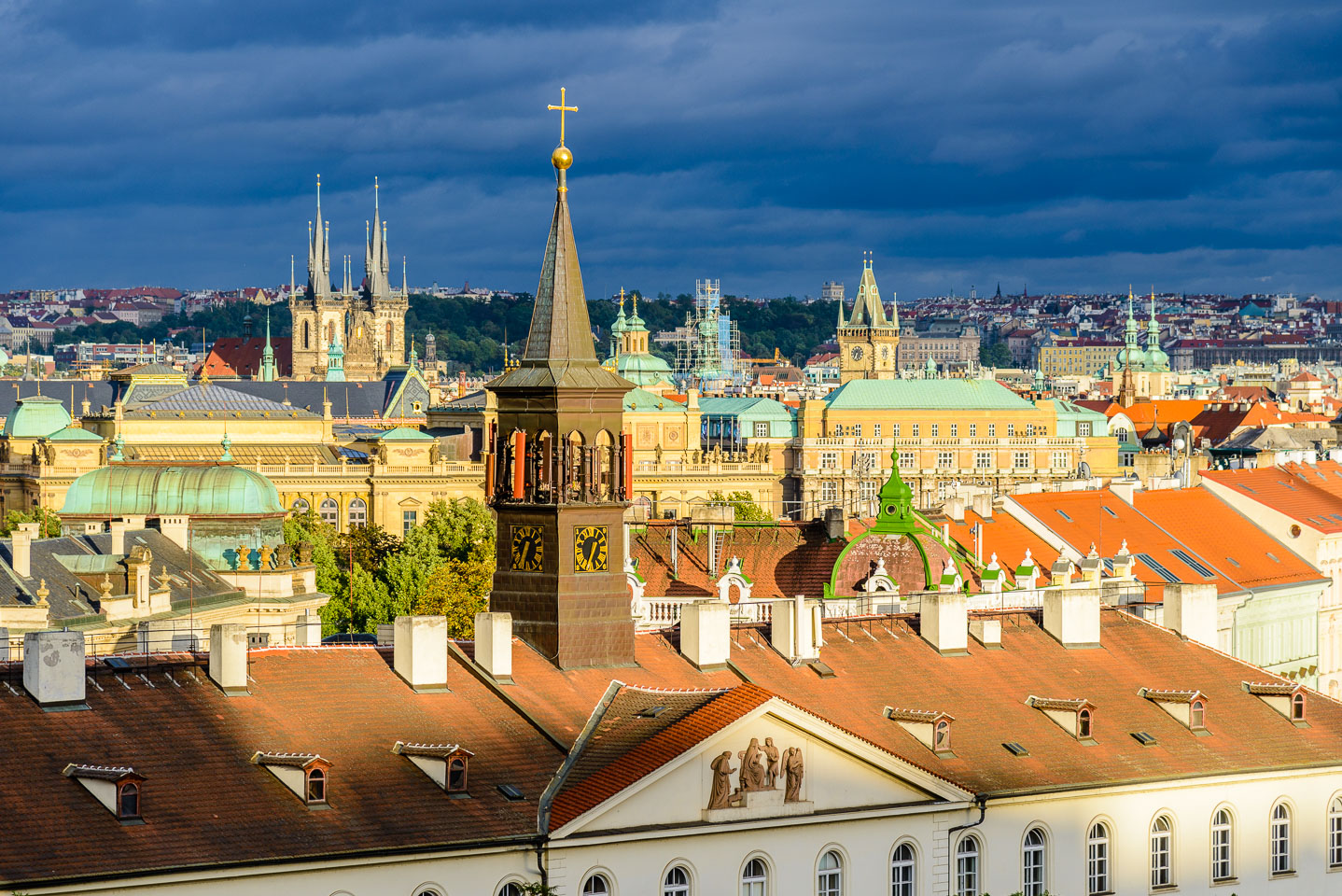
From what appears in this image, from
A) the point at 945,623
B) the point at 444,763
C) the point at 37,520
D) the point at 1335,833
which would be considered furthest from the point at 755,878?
the point at 37,520

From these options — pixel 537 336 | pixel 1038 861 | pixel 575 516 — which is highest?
pixel 537 336

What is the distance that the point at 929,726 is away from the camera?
1881 inches

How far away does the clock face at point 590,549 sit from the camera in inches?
1960

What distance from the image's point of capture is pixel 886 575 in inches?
2525

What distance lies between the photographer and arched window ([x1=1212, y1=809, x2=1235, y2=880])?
Answer: 4897cm

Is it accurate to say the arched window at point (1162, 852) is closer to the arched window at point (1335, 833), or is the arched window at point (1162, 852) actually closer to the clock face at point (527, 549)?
the arched window at point (1335, 833)

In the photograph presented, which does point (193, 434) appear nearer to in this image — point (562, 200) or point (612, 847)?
point (562, 200)

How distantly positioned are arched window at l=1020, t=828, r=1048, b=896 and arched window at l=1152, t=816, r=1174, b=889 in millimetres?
2511

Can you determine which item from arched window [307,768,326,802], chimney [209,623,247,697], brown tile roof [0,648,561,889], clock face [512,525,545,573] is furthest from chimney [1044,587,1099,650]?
arched window [307,768,326,802]

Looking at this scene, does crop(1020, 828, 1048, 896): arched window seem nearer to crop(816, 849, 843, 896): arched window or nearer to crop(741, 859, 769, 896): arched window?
crop(816, 849, 843, 896): arched window

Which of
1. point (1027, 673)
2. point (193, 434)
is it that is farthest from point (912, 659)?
point (193, 434)

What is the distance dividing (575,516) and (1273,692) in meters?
13.8

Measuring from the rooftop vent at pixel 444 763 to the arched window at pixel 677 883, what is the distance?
10.9ft

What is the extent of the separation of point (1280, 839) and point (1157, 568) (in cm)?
3678
